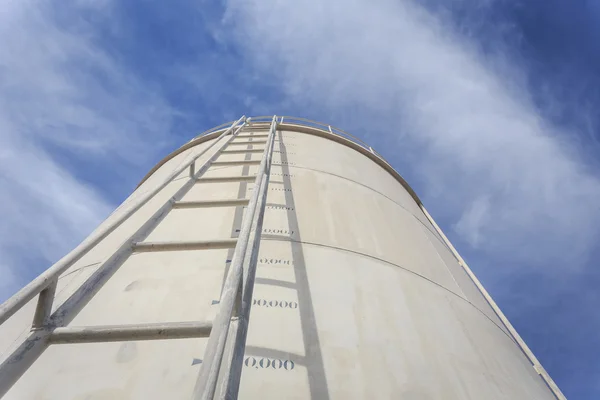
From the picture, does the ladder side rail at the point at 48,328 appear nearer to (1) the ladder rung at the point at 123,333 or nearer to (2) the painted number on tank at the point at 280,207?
(1) the ladder rung at the point at 123,333

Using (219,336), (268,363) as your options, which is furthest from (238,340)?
(268,363)

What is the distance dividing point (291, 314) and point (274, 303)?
0.16 meters

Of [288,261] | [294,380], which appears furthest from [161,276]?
[294,380]

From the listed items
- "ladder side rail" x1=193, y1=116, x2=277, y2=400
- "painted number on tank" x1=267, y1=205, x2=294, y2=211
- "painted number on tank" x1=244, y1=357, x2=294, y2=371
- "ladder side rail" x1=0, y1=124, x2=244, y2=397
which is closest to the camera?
"ladder side rail" x1=193, y1=116, x2=277, y2=400

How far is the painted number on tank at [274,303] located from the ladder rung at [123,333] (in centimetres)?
98

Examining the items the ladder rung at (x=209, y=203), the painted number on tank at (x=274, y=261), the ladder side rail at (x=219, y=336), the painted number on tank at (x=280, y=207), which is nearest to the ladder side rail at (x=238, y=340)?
the ladder side rail at (x=219, y=336)

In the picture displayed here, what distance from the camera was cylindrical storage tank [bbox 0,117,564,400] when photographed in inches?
93.7

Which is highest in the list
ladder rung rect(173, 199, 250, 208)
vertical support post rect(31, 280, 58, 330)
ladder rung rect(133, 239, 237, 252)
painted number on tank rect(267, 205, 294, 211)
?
painted number on tank rect(267, 205, 294, 211)

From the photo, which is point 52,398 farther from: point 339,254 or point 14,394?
point 339,254

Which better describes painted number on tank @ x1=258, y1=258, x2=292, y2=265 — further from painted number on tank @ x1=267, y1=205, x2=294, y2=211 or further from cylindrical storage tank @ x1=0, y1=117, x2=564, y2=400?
painted number on tank @ x1=267, y1=205, x2=294, y2=211

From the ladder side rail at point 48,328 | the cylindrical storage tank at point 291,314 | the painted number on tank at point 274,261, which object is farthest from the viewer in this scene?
the painted number on tank at point 274,261

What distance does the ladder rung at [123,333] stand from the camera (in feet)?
6.60

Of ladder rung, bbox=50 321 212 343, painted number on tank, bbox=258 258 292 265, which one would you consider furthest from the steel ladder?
painted number on tank, bbox=258 258 292 265

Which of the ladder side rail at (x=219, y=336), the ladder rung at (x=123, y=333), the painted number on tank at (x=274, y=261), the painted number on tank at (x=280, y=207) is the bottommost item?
the ladder side rail at (x=219, y=336)
